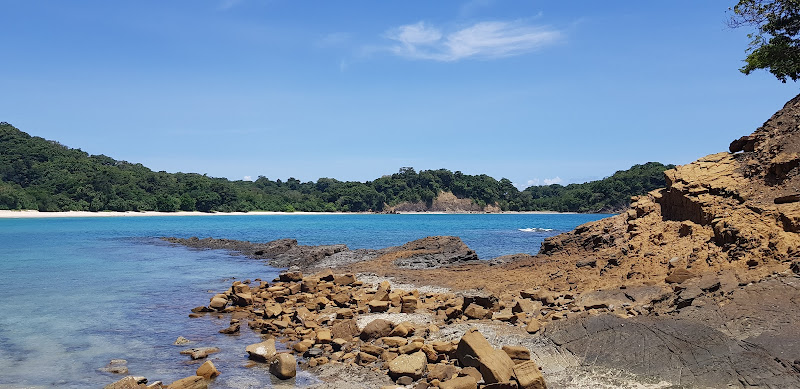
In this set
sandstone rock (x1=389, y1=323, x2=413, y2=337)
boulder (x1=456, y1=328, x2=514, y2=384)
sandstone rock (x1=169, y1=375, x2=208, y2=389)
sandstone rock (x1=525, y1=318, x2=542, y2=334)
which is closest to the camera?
boulder (x1=456, y1=328, x2=514, y2=384)

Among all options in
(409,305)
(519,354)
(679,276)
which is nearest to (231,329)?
(409,305)

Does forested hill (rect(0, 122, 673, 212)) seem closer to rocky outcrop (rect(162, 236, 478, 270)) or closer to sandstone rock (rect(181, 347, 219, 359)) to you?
rocky outcrop (rect(162, 236, 478, 270))

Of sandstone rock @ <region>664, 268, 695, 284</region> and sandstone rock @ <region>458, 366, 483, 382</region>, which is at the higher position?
sandstone rock @ <region>664, 268, 695, 284</region>

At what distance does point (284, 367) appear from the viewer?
9461 mm

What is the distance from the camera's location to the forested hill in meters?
104

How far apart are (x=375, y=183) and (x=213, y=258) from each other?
149 metres

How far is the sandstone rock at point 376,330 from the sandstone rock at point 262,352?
Result: 187 centimetres

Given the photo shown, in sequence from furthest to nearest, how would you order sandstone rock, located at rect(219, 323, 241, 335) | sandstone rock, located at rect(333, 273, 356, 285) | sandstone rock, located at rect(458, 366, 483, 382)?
sandstone rock, located at rect(333, 273, 356, 285), sandstone rock, located at rect(219, 323, 241, 335), sandstone rock, located at rect(458, 366, 483, 382)

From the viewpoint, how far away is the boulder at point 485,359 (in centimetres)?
785

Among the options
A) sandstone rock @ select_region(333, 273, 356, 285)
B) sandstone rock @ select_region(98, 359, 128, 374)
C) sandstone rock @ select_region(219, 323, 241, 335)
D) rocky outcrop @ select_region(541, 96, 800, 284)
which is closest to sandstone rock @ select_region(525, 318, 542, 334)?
rocky outcrop @ select_region(541, 96, 800, 284)

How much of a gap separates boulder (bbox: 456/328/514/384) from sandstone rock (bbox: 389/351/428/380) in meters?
0.62

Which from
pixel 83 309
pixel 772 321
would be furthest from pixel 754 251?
pixel 83 309

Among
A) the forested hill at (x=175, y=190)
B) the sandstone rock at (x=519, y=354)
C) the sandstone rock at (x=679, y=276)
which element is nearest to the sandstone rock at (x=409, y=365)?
the sandstone rock at (x=519, y=354)

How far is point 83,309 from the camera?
53.4 ft
